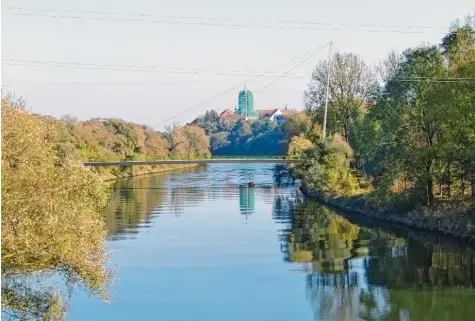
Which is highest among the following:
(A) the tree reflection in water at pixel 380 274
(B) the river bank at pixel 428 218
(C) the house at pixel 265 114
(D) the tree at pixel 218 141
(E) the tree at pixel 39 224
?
(C) the house at pixel 265 114

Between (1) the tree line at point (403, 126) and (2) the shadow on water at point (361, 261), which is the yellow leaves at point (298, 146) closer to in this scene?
(1) the tree line at point (403, 126)


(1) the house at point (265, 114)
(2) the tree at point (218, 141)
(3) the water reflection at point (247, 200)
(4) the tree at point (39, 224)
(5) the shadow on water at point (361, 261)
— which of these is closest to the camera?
(4) the tree at point (39, 224)

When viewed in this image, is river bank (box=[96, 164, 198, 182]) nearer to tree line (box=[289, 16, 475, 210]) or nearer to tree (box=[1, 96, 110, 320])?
tree line (box=[289, 16, 475, 210])

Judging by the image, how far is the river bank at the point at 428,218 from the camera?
22.8m

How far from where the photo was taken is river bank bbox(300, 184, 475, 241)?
22844mm

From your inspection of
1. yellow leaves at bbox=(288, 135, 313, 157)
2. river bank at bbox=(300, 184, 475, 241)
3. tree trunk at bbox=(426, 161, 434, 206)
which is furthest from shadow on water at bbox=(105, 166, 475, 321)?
yellow leaves at bbox=(288, 135, 313, 157)

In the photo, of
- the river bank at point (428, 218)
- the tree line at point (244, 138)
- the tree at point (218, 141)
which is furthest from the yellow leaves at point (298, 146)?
the tree at point (218, 141)

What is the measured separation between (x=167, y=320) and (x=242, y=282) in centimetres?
366

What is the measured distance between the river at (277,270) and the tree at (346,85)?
11491mm

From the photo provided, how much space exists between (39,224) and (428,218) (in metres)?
17.9

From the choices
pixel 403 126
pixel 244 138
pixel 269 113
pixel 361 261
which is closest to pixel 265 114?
pixel 269 113

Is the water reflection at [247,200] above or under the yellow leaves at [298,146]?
under

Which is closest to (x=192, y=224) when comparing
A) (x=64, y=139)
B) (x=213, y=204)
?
(x=213, y=204)

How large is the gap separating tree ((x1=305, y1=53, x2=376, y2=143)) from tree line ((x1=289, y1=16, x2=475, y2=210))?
0.07 m
